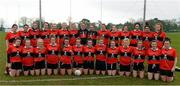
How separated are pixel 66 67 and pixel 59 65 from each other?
27 centimetres

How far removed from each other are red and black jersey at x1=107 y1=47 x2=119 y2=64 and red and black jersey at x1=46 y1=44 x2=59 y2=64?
1.81 m

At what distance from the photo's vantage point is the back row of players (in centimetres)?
1211

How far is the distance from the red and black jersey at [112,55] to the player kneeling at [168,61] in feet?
5.41

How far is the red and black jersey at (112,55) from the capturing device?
1258 centimetres

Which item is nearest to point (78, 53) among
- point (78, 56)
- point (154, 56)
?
point (78, 56)

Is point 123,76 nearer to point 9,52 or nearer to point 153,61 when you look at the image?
point 153,61

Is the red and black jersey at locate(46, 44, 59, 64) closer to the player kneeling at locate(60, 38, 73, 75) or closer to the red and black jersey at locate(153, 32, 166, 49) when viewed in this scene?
the player kneeling at locate(60, 38, 73, 75)

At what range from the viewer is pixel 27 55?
40.6ft

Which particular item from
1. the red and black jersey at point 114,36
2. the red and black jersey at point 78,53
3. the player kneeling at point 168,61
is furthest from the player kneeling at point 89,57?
the player kneeling at point 168,61

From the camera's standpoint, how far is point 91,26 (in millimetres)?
13242

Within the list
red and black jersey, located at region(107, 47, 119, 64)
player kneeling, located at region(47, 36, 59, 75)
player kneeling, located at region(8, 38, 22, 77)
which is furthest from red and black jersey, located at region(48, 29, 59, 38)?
red and black jersey, located at region(107, 47, 119, 64)

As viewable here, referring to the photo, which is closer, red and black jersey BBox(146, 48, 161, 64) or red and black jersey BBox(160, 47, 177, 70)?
red and black jersey BBox(160, 47, 177, 70)

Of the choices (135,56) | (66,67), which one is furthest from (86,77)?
(135,56)

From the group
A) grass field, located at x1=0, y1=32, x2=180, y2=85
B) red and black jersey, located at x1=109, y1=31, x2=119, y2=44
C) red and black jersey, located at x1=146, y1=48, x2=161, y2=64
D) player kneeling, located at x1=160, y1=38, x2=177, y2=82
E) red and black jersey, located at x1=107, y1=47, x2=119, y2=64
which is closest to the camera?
grass field, located at x1=0, y1=32, x2=180, y2=85
